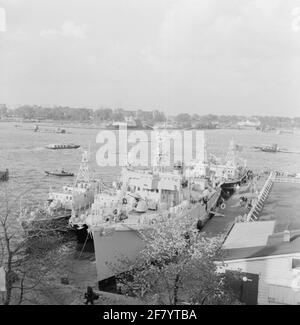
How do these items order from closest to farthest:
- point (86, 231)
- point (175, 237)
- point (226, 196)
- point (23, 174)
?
point (175, 237) → point (86, 231) → point (226, 196) → point (23, 174)

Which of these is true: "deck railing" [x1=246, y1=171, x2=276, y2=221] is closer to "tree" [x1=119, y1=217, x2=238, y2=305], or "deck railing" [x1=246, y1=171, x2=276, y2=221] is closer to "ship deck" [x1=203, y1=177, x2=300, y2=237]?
"ship deck" [x1=203, y1=177, x2=300, y2=237]

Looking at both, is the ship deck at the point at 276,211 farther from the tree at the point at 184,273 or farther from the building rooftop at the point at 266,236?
the tree at the point at 184,273

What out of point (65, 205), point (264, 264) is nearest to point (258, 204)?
point (65, 205)

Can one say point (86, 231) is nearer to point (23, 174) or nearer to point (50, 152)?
point (23, 174)

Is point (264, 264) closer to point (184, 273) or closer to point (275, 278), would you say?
point (275, 278)
